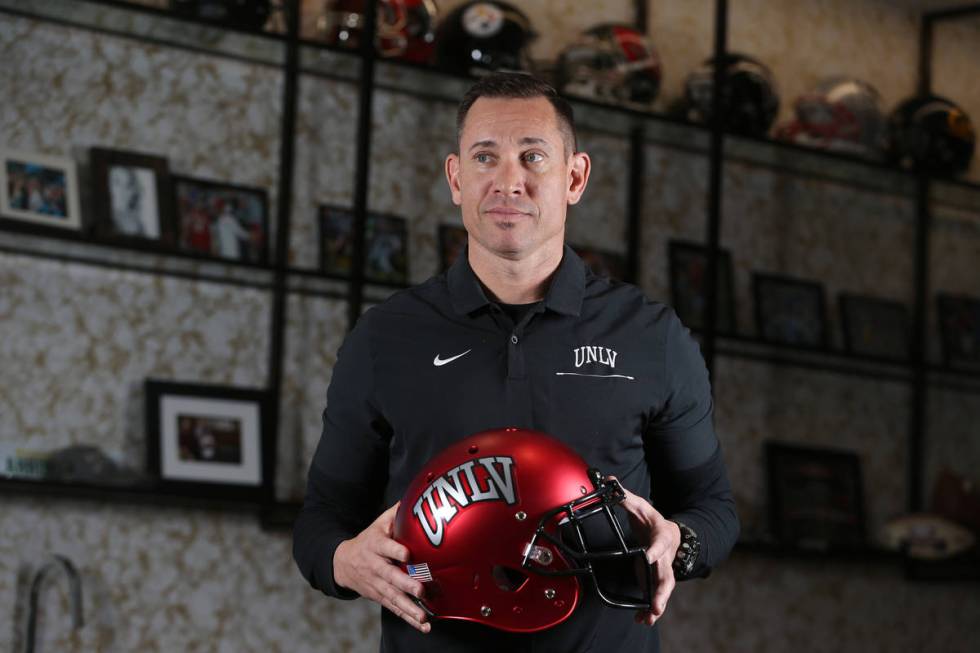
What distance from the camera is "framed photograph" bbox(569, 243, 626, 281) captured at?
4.23 m

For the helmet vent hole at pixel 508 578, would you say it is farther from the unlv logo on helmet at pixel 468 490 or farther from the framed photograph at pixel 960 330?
the framed photograph at pixel 960 330

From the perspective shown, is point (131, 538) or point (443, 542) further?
point (131, 538)

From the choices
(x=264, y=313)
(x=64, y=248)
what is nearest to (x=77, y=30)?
(x=64, y=248)

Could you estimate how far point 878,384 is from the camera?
4.84m

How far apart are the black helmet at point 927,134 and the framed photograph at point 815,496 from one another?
99 cm

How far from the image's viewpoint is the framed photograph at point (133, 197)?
3551mm

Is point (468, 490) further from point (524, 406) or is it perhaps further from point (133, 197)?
point (133, 197)

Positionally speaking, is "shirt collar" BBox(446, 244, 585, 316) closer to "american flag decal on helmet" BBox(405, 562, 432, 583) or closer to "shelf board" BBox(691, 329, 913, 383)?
"american flag decal on helmet" BBox(405, 562, 432, 583)

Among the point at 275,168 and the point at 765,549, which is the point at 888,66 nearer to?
the point at 765,549

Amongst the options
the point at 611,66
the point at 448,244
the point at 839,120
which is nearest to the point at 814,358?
the point at 839,120

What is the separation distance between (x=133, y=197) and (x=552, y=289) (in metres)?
2.03

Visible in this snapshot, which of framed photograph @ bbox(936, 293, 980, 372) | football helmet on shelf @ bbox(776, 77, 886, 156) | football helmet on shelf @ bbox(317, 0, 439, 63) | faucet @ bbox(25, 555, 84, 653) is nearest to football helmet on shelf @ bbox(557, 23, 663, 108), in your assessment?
A: football helmet on shelf @ bbox(317, 0, 439, 63)

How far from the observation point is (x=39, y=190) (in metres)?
3.50

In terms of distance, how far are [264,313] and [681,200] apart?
1.44 meters
